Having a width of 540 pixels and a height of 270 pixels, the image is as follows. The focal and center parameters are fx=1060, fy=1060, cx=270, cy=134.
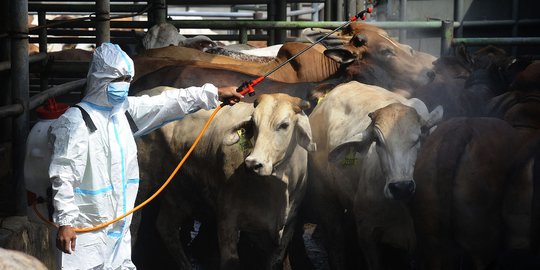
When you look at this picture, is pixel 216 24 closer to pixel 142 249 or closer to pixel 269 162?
pixel 142 249

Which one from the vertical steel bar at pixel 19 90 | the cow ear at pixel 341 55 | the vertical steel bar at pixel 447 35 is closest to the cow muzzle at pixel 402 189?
the vertical steel bar at pixel 19 90

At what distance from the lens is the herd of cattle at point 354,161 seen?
6297 mm

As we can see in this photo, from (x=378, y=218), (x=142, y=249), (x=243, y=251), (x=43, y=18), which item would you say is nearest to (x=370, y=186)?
(x=378, y=218)

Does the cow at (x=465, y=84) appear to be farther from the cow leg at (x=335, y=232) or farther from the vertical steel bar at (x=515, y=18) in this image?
the vertical steel bar at (x=515, y=18)

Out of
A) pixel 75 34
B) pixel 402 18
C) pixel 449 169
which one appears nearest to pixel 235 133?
pixel 449 169

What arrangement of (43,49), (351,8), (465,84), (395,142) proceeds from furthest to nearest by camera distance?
(351,8) → (43,49) → (465,84) → (395,142)

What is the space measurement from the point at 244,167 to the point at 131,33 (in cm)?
693

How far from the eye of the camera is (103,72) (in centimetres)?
614

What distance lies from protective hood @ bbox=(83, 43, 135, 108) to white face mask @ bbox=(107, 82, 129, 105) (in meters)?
0.03

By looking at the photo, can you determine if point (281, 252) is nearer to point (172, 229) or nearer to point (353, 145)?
point (353, 145)

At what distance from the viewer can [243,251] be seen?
353 inches

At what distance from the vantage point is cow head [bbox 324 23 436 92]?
9.52 metres

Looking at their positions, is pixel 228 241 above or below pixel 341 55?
below

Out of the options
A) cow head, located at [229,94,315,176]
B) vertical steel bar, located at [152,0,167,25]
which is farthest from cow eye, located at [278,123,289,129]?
vertical steel bar, located at [152,0,167,25]
